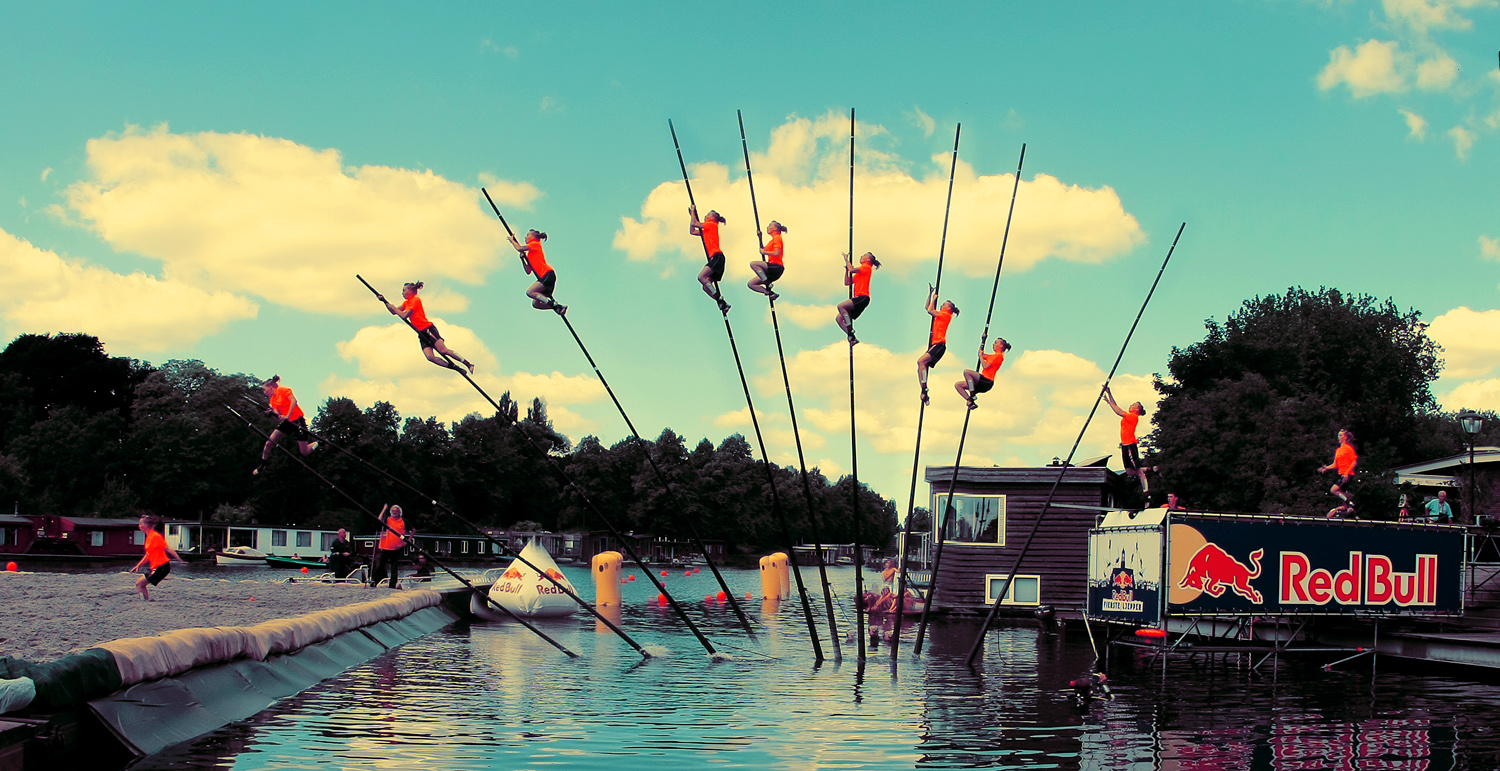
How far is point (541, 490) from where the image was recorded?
13050 centimetres

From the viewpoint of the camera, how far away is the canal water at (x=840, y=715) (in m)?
12.2

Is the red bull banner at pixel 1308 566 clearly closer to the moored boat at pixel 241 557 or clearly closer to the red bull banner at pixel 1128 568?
the red bull banner at pixel 1128 568

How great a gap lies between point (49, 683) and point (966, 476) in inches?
1070

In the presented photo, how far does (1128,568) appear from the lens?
21.8 meters

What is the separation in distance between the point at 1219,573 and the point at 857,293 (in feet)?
29.4

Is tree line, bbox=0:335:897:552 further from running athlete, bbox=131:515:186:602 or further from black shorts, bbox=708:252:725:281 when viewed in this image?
black shorts, bbox=708:252:725:281

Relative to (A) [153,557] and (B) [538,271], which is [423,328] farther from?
(A) [153,557]

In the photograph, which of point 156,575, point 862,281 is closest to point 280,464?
point 156,575

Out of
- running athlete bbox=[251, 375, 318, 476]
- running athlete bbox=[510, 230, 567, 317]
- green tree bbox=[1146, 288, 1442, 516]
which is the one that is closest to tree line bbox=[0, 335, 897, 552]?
green tree bbox=[1146, 288, 1442, 516]

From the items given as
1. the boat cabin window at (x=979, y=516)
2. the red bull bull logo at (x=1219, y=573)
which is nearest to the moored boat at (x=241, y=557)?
the boat cabin window at (x=979, y=516)

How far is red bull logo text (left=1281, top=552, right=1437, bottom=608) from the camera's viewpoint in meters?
21.4

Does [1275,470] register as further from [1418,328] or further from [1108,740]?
[1108,740]

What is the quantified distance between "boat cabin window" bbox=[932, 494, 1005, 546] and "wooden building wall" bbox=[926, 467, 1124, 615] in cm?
16

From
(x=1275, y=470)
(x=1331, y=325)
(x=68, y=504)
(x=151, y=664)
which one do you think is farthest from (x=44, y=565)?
(x=1331, y=325)
